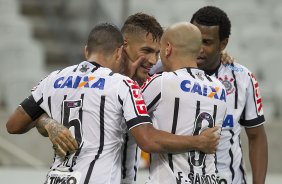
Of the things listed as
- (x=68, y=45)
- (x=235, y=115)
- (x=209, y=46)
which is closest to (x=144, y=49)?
(x=209, y=46)

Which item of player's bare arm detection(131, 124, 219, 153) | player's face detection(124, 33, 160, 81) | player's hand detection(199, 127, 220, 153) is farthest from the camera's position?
player's face detection(124, 33, 160, 81)

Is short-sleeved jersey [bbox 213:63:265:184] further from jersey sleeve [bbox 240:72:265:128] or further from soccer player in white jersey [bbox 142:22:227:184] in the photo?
soccer player in white jersey [bbox 142:22:227:184]

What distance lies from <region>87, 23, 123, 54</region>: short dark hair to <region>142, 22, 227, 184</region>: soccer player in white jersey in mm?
282

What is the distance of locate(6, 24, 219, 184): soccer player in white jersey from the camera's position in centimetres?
401

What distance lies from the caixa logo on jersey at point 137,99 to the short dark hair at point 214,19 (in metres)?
1.10

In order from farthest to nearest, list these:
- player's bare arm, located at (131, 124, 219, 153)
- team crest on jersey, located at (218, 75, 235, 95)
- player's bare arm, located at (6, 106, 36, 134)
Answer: team crest on jersey, located at (218, 75, 235, 95) < player's bare arm, located at (6, 106, 36, 134) < player's bare arm, located at (131, 124, 219, 153)

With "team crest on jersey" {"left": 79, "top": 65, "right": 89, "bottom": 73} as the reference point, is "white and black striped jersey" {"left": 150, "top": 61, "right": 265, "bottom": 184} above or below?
below

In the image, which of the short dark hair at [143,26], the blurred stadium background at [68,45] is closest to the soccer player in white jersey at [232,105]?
the short dark hair at [143,26]

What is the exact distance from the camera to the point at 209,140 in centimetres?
408

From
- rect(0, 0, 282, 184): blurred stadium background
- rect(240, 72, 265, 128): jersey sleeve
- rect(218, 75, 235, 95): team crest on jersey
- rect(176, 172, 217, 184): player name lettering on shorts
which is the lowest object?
rect(0, 0, 282, 184): blurred stadium background

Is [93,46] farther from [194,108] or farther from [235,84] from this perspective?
[235,84]

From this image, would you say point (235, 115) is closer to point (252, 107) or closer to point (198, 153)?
point (252, 107)

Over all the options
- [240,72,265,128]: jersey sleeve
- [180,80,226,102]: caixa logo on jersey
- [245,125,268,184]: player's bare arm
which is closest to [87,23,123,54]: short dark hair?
[180,80,226,102]: caixa logo on jersey

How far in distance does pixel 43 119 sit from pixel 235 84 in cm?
142
